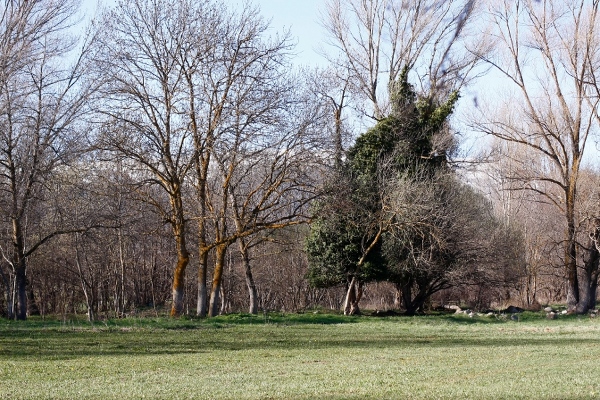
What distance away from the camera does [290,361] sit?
1417 centimetres

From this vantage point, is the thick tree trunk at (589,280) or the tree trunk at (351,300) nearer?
the tree trunk at (351,300)

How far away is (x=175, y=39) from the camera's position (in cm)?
2452

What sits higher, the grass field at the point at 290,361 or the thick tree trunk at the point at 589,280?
the thick tree trunk at the point at 589,280

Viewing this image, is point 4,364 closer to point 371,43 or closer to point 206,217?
point 206,217

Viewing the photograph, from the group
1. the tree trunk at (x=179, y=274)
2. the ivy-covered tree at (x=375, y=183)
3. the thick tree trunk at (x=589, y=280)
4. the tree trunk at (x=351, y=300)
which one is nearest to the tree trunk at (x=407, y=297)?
the ivy-covered tree at (x=375, y=183)

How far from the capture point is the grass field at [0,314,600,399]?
31.9 feet

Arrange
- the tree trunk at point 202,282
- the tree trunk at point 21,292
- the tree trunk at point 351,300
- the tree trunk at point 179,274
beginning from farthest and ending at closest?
the tree trunk at point 351,300, the tree trunk at point 202,282, the tree trunk at point 21,292, the tree trunk at point 179,274

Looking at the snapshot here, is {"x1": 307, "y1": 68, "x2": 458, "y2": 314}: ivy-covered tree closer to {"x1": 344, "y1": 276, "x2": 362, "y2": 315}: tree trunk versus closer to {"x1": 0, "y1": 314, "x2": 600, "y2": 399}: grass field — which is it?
{"x1": 344, "y1": 276, "x2": 362, "y2": 315}: tree trunk

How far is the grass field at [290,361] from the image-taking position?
9.72 meters

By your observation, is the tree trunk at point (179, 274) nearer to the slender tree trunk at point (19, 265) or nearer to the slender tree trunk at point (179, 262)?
the slender tree trunk at point (179, 262)

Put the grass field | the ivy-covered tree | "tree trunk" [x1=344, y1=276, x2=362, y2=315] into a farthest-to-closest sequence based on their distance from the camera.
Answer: "tree trunk" [x1=344, y1=276, x2=362, y2=315]
the ivy-covered tree
the grass field

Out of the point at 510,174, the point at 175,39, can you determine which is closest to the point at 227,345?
the point at 175,39

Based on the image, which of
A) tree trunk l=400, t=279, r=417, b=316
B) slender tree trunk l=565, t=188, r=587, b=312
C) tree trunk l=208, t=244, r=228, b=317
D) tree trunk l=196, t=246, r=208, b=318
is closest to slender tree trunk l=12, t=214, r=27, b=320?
tree trunk l=196, t=246, r=208, b=318

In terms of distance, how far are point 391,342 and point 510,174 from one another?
69.1ft
